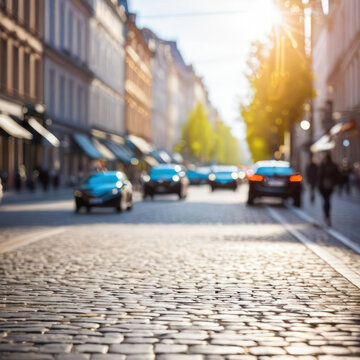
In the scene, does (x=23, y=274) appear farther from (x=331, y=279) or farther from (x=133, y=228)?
(x=133, y=228)

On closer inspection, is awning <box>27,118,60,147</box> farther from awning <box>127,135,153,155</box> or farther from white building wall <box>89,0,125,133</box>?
awning <box>127,135,153,155</box>

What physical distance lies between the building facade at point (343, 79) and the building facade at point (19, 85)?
49.7 feet

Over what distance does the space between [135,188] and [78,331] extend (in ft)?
171

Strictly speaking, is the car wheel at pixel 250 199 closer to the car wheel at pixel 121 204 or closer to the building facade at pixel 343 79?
the car wheel at pixel 121 204

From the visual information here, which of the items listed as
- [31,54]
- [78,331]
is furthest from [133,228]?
[31,54]

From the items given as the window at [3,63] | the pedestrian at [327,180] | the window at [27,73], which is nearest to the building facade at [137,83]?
the window at [27,73]

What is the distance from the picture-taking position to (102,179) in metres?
25.7

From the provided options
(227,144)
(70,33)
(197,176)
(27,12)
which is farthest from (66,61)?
(227,144)

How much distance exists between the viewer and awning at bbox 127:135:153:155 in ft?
256

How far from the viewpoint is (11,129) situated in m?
38.5

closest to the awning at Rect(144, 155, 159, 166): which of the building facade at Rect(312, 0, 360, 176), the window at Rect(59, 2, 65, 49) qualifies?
the building facade at Rect(312, 0, 360, 176)

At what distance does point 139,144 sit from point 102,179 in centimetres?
5640

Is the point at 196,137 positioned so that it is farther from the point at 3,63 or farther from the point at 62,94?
the point at 3,63

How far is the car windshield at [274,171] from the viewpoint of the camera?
29297 mm
